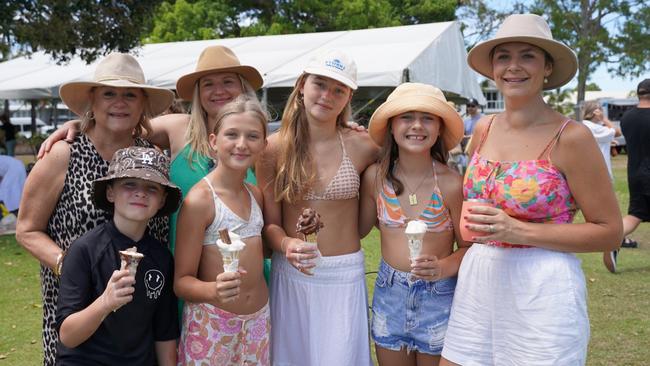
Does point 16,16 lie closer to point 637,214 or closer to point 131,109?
point 131,109

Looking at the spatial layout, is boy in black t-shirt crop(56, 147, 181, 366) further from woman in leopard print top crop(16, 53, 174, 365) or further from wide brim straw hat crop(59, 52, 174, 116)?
wide brim straw hat crop(59, 52, 174, 116)

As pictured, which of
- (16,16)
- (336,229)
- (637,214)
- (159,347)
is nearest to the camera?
(159,347)

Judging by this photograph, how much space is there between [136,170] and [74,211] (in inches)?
19.1

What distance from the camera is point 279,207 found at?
12.3ft

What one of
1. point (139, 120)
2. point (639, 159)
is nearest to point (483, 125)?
point (139, 120)

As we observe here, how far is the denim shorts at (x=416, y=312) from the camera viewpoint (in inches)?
137

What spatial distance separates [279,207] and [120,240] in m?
1.02

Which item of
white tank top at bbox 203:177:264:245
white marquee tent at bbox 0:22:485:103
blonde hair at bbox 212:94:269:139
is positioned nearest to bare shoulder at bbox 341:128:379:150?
blonde hair at bbox 212:94:269:139

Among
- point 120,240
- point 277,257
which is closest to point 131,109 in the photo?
point 120,240

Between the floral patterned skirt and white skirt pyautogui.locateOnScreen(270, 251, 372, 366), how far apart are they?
1.26 feet

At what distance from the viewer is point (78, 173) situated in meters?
3.26

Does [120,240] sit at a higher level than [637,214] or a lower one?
higher

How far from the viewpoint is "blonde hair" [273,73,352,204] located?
3.64 m

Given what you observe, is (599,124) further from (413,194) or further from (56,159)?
(56,159)
